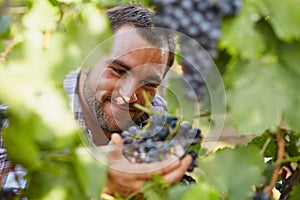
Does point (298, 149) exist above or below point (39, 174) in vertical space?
below

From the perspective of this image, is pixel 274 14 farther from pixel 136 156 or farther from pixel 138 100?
pixel 138 100

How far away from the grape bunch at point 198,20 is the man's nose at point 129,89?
660 mm

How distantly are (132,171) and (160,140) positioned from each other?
97mm

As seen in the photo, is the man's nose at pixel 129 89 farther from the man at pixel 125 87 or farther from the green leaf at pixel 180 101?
the green leaf at pixel 180 101

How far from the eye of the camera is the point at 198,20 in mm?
1039

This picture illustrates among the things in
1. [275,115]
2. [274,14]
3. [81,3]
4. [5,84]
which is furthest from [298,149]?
[5,84]

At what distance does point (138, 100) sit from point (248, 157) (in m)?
0.69

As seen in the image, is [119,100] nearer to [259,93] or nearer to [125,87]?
[125,87]

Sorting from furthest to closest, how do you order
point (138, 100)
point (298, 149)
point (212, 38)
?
point (138, 100) < point (298, 149) < point (212, 38)

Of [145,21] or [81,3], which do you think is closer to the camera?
[81,3]

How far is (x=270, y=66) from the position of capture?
3.75 ft

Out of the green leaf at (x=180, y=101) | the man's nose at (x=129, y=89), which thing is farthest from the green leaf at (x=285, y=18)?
the man's nose at (x=129, y=89)

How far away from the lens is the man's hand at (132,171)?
124cm

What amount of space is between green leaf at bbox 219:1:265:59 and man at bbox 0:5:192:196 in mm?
288
